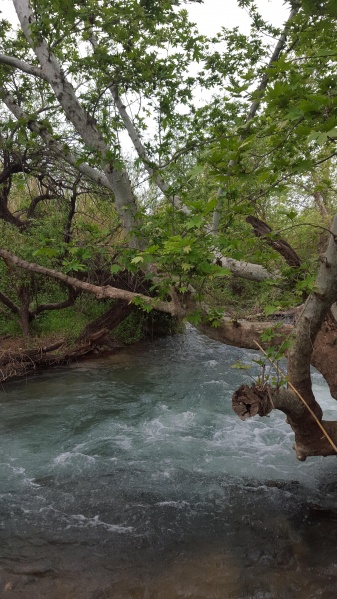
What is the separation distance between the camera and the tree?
337cm

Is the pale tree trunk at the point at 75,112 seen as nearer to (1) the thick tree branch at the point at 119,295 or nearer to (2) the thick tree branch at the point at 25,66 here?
(2) the thick tree branch at the point at 25,66

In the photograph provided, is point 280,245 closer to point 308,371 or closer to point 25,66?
point 308,371

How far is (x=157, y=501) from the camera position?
5.08m

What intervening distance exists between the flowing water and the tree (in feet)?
3.00

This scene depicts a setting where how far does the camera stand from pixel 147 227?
4.83 meters

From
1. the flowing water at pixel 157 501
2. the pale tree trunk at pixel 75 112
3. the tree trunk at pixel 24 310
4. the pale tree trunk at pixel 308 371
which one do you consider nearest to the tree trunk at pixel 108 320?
the tree trunk at pixel 24 310

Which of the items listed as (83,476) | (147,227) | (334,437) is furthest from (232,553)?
(147,227)

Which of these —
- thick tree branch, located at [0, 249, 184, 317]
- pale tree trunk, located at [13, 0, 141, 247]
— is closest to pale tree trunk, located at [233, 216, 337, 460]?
thick tree branch, located at [0, 249, 184, 317]

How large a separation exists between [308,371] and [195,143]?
3979mm

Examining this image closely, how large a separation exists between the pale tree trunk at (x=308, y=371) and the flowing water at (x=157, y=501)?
840 mm

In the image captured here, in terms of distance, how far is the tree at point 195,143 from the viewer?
337 cm

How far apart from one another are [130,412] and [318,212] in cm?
919


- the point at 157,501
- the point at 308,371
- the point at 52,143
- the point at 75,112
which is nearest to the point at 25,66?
the point at 75,112

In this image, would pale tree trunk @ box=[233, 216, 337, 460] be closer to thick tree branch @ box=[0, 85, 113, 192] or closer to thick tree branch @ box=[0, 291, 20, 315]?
thick tree branch @ box=[0, 85, 113, 192]
